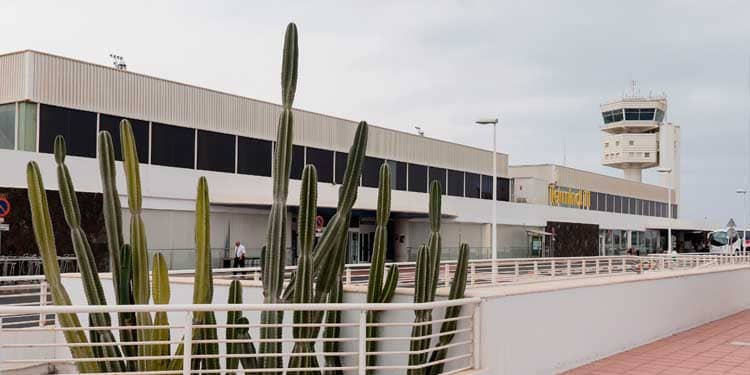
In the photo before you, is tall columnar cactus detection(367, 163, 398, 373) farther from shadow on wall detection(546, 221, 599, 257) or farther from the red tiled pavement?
shadow on wall detection(546, 221, 599, 257)

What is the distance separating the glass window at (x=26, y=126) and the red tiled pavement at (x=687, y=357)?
21.9 metres

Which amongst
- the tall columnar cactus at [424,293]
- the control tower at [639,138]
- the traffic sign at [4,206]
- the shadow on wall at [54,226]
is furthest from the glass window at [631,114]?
the tall columnar cactus at [424,293]

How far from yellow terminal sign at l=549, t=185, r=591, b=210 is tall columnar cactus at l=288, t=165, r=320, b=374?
2117 inches

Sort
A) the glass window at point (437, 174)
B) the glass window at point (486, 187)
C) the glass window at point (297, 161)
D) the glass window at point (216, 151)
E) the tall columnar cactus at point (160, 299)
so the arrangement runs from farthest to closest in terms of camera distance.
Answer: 1. the glass window at point (486, 187)
2. the glass window at point (437, 174)
3. the glass window at point (297, 161)
4. the glass window at point (216, 151)
5. the tall columnar cactus at point (160, 299)

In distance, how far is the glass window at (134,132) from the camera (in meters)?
29.6

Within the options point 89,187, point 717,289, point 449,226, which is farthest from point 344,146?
point 717,289

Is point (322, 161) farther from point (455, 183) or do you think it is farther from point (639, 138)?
point (639, 138)

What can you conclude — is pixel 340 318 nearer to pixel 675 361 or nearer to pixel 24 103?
pixel 675 361

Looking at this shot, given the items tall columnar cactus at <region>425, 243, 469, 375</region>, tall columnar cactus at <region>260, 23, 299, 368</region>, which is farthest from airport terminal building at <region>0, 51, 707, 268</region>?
tall columnar cactus at <region>425, 243, 469, 375</region>

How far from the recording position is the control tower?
273ft

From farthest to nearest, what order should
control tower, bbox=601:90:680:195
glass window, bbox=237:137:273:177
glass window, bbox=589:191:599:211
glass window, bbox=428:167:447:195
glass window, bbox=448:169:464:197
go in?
control tower, bbox=601:90:680:195 < glass window, bbox=589:191:599:211 < glass window, bbox=448:169:464:197 < glass window, bbox=428:167:447:195 < glass window, bbox=237:137:273:177

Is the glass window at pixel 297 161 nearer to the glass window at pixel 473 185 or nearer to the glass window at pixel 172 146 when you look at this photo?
the glass window at pixel 172 146

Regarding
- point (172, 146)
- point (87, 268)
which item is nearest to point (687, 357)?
point (87, 268)

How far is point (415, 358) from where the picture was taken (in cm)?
901
